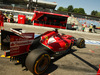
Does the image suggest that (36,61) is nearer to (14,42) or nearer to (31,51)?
(31,51)

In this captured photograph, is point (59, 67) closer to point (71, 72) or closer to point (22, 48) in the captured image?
point (71, 72)

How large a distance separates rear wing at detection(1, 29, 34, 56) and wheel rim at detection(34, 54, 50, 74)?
0.68 m

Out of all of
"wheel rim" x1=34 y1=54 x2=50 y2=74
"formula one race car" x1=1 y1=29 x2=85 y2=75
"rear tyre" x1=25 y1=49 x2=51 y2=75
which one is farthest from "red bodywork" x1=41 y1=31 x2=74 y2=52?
"rear tyre" x1=25 y1=49 x2=51 y2=75

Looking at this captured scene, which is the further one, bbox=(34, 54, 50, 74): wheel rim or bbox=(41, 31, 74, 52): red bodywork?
bbox=(41, 31, 74, 52): red bodywork

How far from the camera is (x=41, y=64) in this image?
2766 mm

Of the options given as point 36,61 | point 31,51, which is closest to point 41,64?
point 36,61

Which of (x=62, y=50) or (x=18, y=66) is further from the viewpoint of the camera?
(x=62, y=50)

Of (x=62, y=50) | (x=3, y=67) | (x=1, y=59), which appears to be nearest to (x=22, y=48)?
(x=3, y=67)

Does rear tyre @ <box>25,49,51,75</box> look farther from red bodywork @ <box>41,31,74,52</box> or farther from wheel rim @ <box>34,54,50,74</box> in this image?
red bodywork @ <box>41,31,74,52</box>

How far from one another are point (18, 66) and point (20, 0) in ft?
143

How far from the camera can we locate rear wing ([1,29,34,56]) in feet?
7.80

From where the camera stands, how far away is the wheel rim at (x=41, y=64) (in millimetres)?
2473

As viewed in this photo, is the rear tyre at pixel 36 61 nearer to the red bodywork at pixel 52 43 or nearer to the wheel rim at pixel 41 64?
the wheel rim at pixel 41 64

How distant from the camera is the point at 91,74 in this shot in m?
2.98
